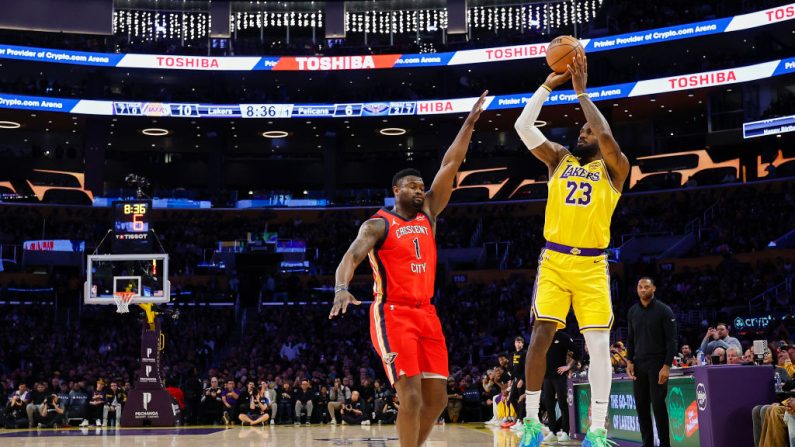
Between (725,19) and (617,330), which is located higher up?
(725,19)

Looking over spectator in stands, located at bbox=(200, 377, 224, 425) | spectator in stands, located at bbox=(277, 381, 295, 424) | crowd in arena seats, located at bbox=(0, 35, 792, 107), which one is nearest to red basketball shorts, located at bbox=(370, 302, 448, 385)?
spectator in stands, located at bbox=(277, 381, 295, 424)

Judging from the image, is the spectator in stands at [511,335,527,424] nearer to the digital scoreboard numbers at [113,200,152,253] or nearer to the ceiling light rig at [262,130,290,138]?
the digital scoreboard numbers at [113,200,152,253]

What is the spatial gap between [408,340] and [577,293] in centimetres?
137

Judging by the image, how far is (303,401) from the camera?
22.0 m

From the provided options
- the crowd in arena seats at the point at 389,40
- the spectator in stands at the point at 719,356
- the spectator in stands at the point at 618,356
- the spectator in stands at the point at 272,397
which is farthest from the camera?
the crowd in arena seats at the point at 389,40

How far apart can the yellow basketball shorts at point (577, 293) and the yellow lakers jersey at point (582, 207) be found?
147 mm

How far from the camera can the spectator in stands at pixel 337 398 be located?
21.7 metres

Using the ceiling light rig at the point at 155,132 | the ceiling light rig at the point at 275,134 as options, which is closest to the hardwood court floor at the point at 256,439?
the ceiling light rig at the point at 155,132

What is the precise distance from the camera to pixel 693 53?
38656mm

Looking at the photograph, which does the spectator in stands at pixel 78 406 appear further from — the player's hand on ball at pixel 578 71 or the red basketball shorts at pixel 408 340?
the player's hand on ball at pixel 578 71

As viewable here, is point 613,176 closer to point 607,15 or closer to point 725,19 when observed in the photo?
point 725,19

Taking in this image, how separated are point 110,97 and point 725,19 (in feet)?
81.1

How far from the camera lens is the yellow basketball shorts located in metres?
6.96

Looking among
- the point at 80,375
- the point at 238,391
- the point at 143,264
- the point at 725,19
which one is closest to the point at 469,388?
the point at 238,391
